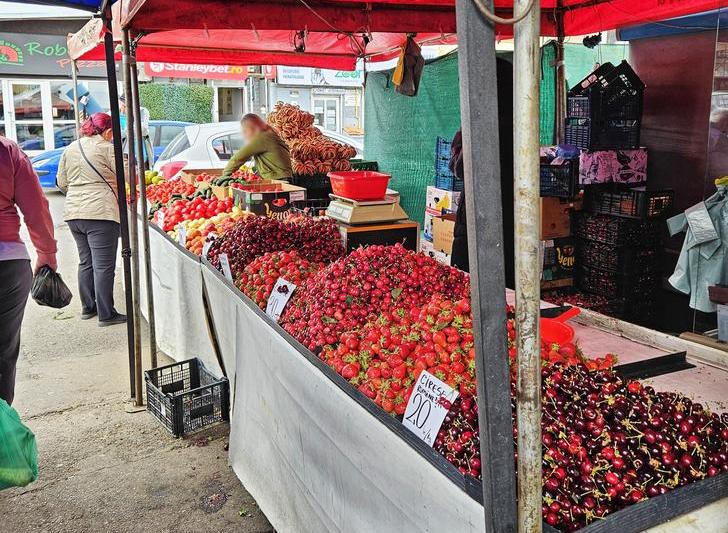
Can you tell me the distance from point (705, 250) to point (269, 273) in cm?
325

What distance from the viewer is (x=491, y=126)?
1238 millimetres

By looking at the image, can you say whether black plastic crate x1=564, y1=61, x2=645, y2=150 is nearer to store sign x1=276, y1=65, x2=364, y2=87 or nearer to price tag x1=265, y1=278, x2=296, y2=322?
price tag x1=265, y1=278, x2=296, y2=322

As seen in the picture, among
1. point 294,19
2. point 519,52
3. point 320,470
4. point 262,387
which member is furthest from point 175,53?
point 519,52

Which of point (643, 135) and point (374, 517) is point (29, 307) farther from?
point (643, 135)

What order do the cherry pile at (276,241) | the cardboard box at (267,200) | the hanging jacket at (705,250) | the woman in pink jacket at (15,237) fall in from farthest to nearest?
1. the cardboard box at (267,200)
2. the hanging jacket at (705,250)
3. the cherry pile at (276,241)
4. the woman in pink jacket at (15,237)

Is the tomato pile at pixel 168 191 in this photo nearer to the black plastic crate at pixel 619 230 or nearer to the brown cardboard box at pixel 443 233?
the brown cardboard box at pixel 443 233

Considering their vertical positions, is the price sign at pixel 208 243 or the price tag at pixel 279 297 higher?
the price sign at pixel 208 243

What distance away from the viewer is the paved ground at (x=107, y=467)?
326 cm

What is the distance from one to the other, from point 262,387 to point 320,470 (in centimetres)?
74

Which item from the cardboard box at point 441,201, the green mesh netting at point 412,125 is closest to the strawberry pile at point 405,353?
the cardboard box at point 441,201

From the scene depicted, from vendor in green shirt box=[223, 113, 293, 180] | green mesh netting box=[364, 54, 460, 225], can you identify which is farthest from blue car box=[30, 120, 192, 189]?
vendor in green shirt box=[223, 113, 293, 180]

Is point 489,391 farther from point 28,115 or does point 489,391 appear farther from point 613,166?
point 28,115

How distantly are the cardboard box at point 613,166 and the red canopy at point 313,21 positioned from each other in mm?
1094

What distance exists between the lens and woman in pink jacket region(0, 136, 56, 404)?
352 centimetres
